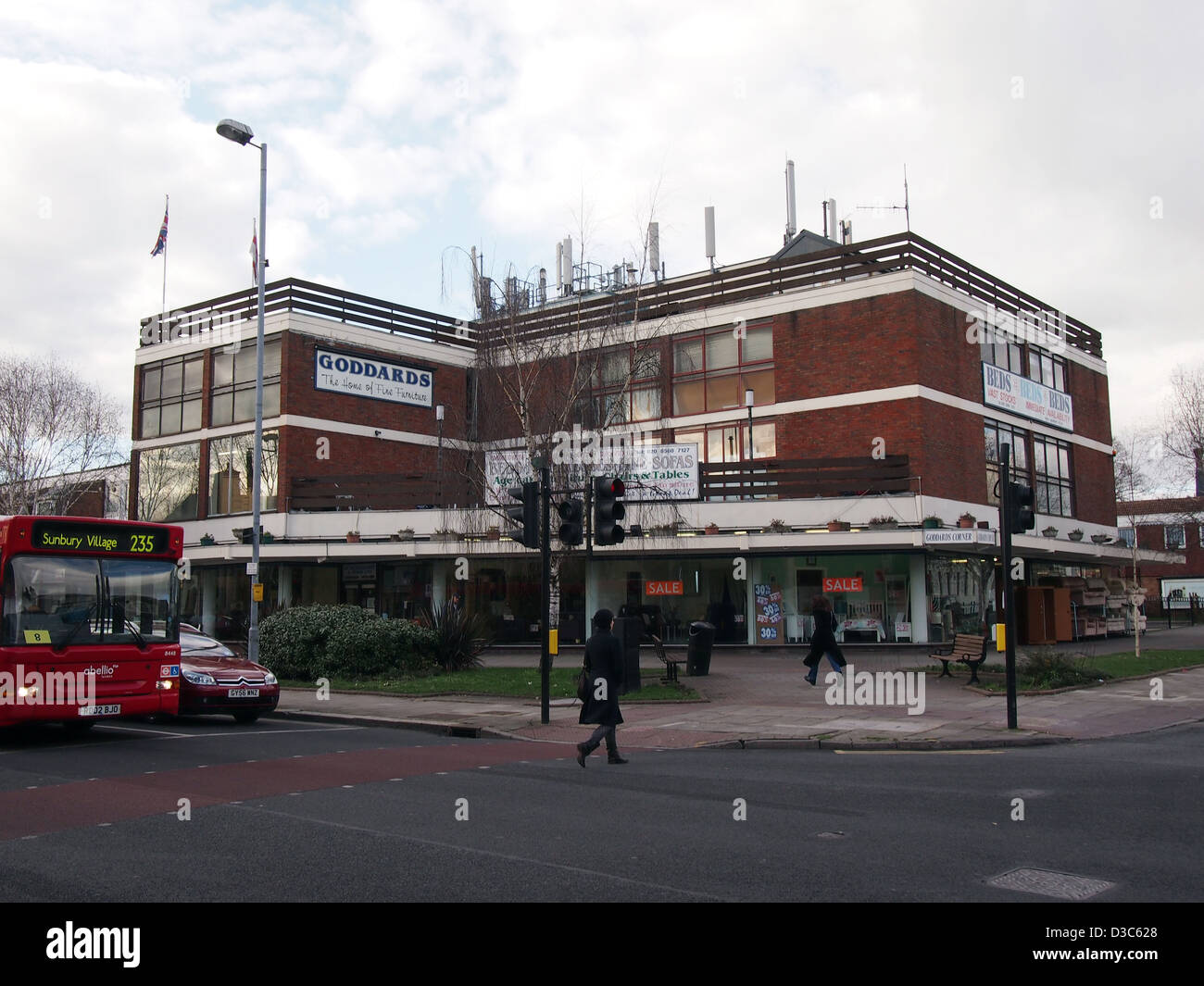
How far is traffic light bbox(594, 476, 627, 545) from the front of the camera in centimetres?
1459

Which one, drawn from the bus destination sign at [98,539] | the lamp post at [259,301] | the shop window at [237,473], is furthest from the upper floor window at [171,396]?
the bus destination sign at [98,539]

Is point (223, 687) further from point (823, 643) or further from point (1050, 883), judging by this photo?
point (1050, 883)

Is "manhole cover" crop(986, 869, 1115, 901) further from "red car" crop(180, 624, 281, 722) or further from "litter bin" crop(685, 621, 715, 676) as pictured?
"litter bin" crop(685, 621, 715, 676)

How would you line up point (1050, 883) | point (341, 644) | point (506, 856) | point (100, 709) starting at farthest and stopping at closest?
point (341, 644) → point (100, 709) → point (506, 856) → point (1050, 883)

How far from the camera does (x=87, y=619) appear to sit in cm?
1304

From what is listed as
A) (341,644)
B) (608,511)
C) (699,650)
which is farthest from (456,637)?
(608,511)

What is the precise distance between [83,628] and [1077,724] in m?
13.4

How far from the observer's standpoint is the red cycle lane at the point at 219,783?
8406 mm

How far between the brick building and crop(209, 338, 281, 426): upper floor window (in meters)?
0.10

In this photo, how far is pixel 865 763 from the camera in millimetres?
11492

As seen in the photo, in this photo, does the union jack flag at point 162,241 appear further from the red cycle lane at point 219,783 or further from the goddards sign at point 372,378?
the red cycle lane at point 219,783

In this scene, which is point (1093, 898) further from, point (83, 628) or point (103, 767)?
point (83, 628)

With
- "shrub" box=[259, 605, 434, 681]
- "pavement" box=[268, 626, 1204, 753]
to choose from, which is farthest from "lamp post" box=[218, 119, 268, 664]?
"pavement" box=[268, 626, 1204, 753]

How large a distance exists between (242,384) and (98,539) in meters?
22.8
